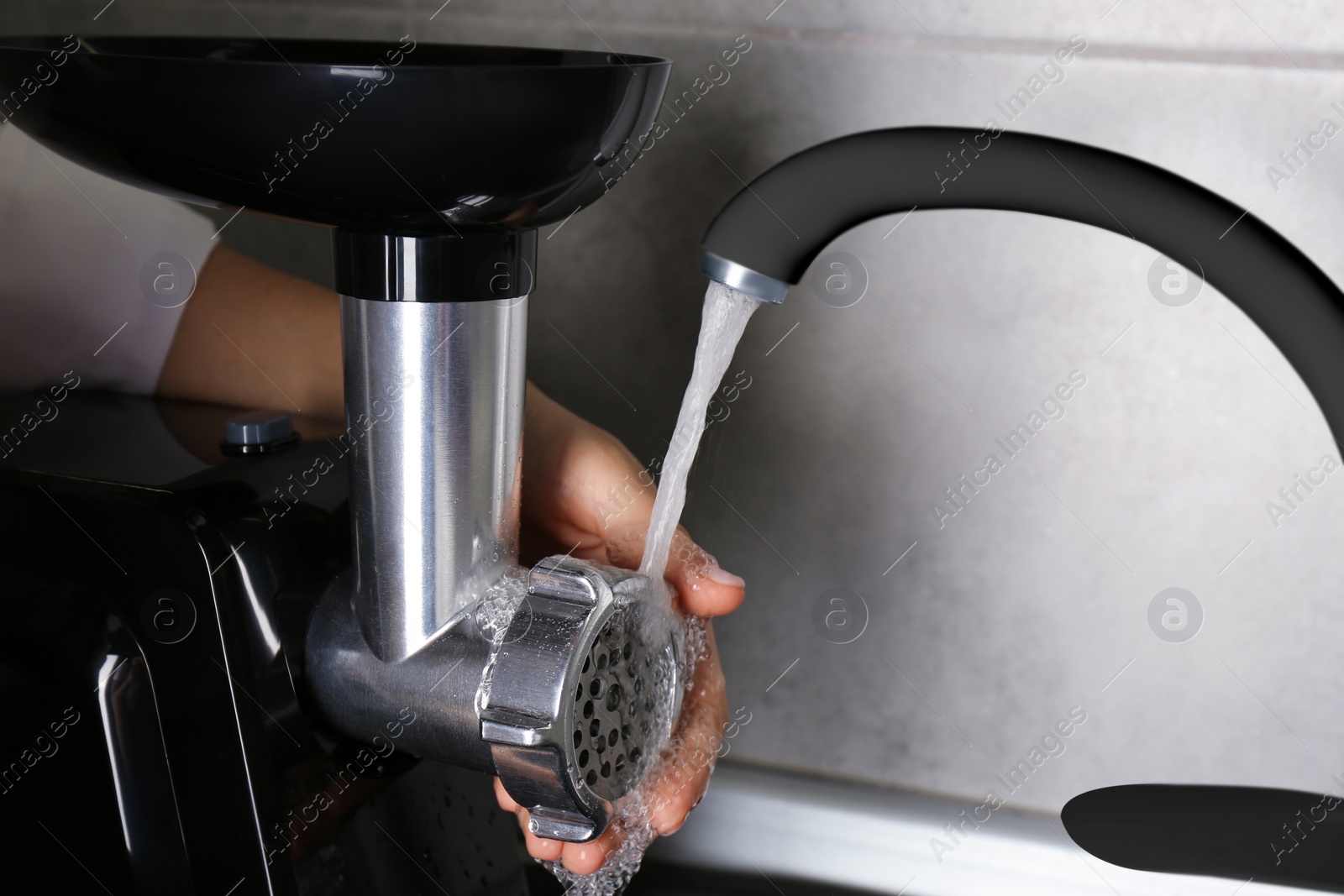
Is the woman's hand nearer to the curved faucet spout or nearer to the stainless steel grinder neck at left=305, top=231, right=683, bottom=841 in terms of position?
the stainless steel grinder neck at left=305, top=231, right=683, bottom=841

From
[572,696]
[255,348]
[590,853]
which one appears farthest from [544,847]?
[255,348]

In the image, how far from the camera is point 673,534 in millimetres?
518

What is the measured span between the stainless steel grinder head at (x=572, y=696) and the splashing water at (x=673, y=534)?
26mm

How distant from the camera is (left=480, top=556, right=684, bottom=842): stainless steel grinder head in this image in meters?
0.41

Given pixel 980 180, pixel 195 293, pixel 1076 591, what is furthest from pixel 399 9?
pixel 1076 591

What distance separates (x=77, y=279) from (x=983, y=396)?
1.86ft

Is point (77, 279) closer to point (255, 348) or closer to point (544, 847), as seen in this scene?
point (255, 348)

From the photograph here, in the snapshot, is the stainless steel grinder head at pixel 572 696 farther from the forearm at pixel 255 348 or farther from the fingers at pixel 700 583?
the forearm at pixel 255 348

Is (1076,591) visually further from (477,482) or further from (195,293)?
(195,293)

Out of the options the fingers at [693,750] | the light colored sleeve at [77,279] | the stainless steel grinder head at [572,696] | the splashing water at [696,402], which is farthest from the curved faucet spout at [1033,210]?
the light colored sleeve at [77,279]

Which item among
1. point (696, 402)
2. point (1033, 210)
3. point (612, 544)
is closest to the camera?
point (1033, 210)

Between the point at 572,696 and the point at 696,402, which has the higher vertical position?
the point at 696,402

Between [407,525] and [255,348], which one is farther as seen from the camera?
[255,348]

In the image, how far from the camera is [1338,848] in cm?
57
